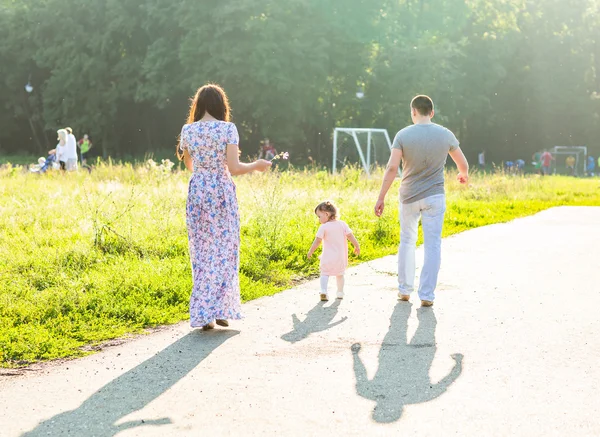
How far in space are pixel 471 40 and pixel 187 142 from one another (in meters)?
50.2

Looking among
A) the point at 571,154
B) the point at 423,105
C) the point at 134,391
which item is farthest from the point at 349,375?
the point at 571,154

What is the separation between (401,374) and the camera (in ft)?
17.5

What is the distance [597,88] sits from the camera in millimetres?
60125

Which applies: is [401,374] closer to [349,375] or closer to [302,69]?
[349,375]

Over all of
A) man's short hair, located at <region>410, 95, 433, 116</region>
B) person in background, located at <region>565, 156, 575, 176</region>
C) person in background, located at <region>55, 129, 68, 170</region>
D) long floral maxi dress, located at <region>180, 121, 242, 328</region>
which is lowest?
person in background, located at <region>565, 156, 575, 176</region>

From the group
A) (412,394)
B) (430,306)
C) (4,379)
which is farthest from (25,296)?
(412,394)

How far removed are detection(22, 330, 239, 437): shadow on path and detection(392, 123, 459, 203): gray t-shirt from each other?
2233 mm

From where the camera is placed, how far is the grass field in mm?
6892

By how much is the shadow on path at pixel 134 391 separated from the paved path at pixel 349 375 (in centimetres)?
1

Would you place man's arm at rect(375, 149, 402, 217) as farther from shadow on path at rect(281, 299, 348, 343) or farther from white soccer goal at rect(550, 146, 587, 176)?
white soccer goal at rect(550, 146, 587, 176)

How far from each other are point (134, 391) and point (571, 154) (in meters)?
55.4

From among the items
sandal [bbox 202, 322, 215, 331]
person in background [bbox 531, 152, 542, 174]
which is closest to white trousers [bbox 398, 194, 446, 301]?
sandal [bbox 202, 322, 215, 331]

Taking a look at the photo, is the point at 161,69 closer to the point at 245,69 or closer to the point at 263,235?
the point at 245,69

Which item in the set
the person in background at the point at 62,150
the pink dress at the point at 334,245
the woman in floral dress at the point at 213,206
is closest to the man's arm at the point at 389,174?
the pink dress at the point at 334,245
